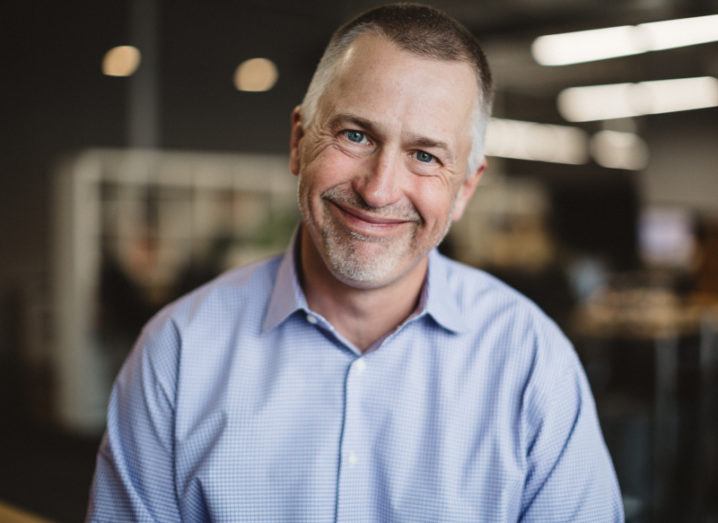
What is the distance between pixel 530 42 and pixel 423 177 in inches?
237

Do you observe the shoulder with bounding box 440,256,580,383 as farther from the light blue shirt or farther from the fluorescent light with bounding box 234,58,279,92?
the fluorescent light with bounding box 234,58,279,92

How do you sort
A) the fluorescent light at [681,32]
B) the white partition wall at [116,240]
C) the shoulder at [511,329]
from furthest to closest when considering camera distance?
the fluorescent light at [681,32] → the white partition wall at [116,240] → the shoulder at [511,329]

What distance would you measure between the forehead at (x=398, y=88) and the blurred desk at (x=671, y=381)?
3222 mm

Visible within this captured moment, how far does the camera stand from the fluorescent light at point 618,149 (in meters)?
11.3

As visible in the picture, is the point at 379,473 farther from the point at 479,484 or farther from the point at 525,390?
the point at 525,390

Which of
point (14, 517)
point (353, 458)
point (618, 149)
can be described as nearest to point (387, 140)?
point (353, 458)

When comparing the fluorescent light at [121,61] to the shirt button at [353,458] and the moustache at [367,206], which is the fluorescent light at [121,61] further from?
the shirt button at [353,458]

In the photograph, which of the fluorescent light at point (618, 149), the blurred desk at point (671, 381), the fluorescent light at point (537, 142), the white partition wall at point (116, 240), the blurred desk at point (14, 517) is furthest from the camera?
the fluorescent light at point (618, 149)

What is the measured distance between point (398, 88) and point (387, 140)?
92 mm

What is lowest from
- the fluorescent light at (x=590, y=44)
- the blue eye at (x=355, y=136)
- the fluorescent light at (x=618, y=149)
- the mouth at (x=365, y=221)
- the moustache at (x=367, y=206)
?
the fluorescent light at (x=618, y=149)

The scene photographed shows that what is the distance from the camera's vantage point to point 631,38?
20.8ft

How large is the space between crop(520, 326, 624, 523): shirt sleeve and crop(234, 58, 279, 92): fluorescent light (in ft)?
17.3

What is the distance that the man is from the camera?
139 cm

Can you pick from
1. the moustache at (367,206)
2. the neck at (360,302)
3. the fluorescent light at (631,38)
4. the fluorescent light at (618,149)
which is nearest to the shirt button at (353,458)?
the neck at (360,302)
